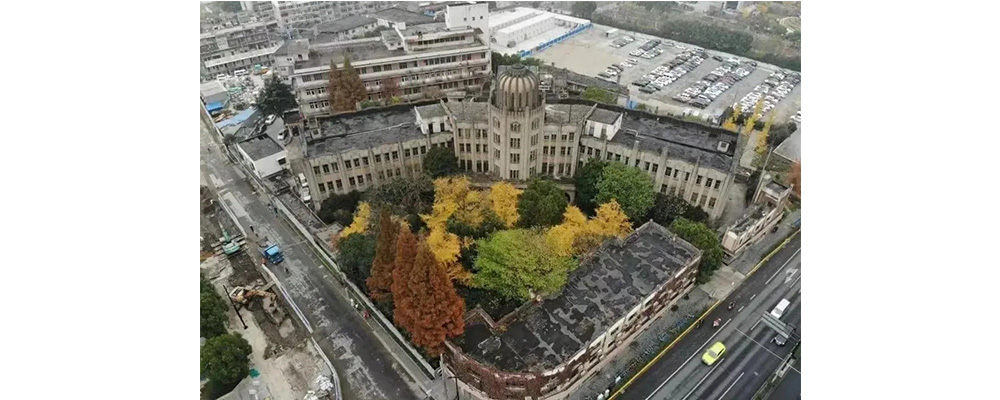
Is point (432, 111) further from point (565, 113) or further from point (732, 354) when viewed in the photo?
point (732, 354)

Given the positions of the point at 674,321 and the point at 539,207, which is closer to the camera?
the point at 674,321

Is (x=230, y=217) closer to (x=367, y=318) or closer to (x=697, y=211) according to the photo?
(x=367, y=318)

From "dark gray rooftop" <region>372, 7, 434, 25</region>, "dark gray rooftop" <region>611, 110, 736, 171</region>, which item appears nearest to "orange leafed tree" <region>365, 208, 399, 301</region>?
"dark gray rooftop" <region>611, 110, 736, 171</region>

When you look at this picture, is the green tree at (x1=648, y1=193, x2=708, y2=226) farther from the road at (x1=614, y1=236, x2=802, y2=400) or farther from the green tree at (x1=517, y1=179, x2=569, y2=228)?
the green tree at (x1=517, y1=179, x2=569, y2=228)

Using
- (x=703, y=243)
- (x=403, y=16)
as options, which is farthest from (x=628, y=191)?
(x=403, y=16)

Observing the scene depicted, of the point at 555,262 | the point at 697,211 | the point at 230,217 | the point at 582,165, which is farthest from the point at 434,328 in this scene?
the point at 230,217

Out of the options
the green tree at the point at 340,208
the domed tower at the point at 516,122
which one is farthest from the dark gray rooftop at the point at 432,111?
the green tree at the point at 340,208
